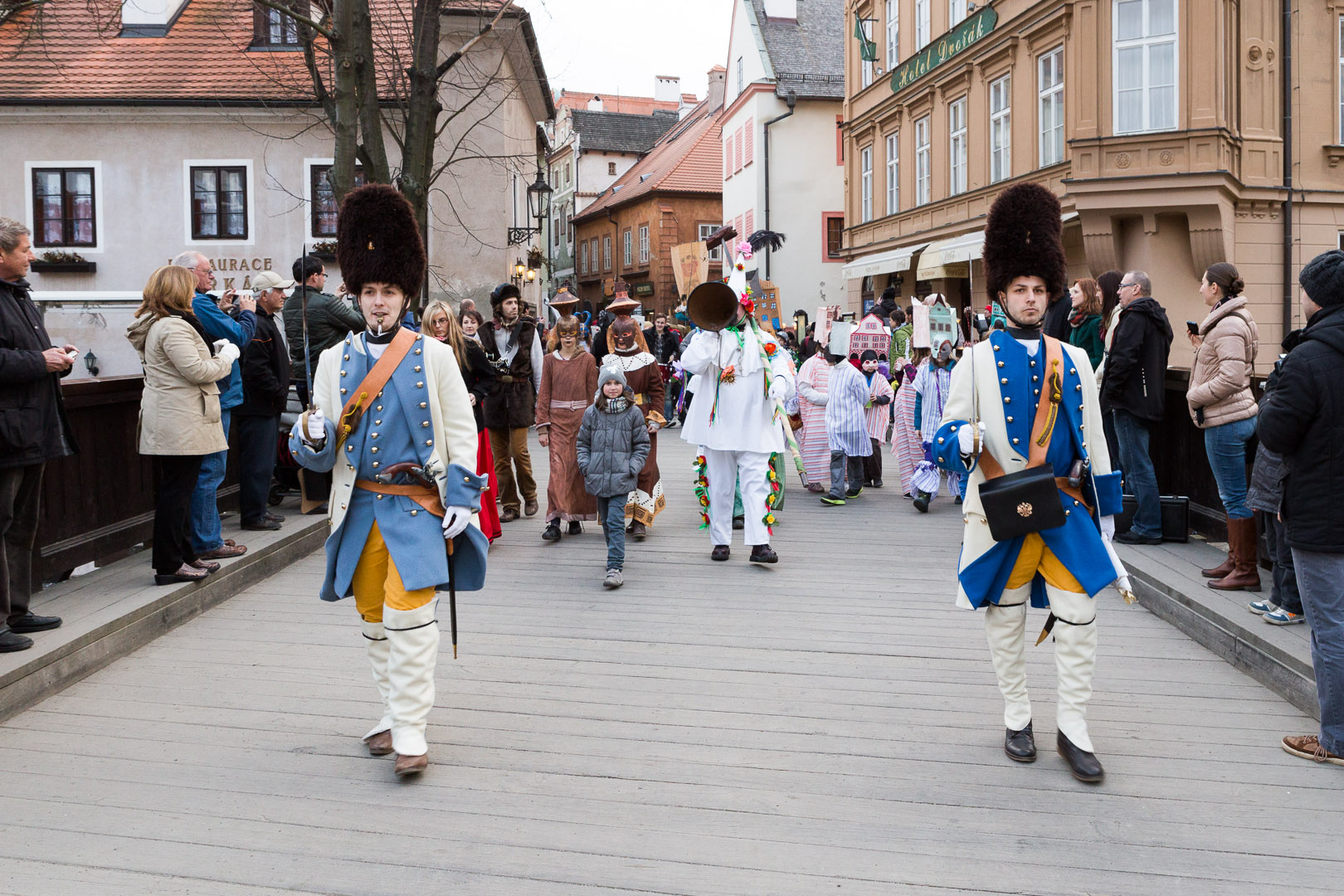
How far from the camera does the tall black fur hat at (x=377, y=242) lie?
4.64 m

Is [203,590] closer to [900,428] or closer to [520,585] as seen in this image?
[520,585]

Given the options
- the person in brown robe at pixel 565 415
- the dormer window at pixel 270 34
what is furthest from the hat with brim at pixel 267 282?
the dormer window at pixel 270 34

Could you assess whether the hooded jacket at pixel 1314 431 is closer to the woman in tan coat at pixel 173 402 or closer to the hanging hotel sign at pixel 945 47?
the woman in tan coat at pixel 173 402

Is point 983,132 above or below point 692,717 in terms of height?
above

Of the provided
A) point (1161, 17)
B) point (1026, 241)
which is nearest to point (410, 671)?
point (1026, 241)

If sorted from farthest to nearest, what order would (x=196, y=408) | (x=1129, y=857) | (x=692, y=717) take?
1. (x=196, y=408)
2. (x=692, y=717)
3. (x=1129, y=857)

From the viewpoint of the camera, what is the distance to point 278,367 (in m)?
8.66

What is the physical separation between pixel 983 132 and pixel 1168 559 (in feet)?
57.1

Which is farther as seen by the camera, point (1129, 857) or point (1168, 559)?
point (1168, 559)

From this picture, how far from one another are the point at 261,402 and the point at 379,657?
4544 millimetres

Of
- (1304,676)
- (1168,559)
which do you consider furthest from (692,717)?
(1168,559)

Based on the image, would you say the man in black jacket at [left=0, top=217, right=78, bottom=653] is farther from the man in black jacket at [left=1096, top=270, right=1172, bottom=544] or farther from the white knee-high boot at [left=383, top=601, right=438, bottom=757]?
the man in black jacket at [left=1096, top=270, right=1172, bottom=544]

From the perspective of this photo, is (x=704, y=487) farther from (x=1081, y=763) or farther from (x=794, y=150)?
(x=794, y=150)

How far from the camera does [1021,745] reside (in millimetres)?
4535
